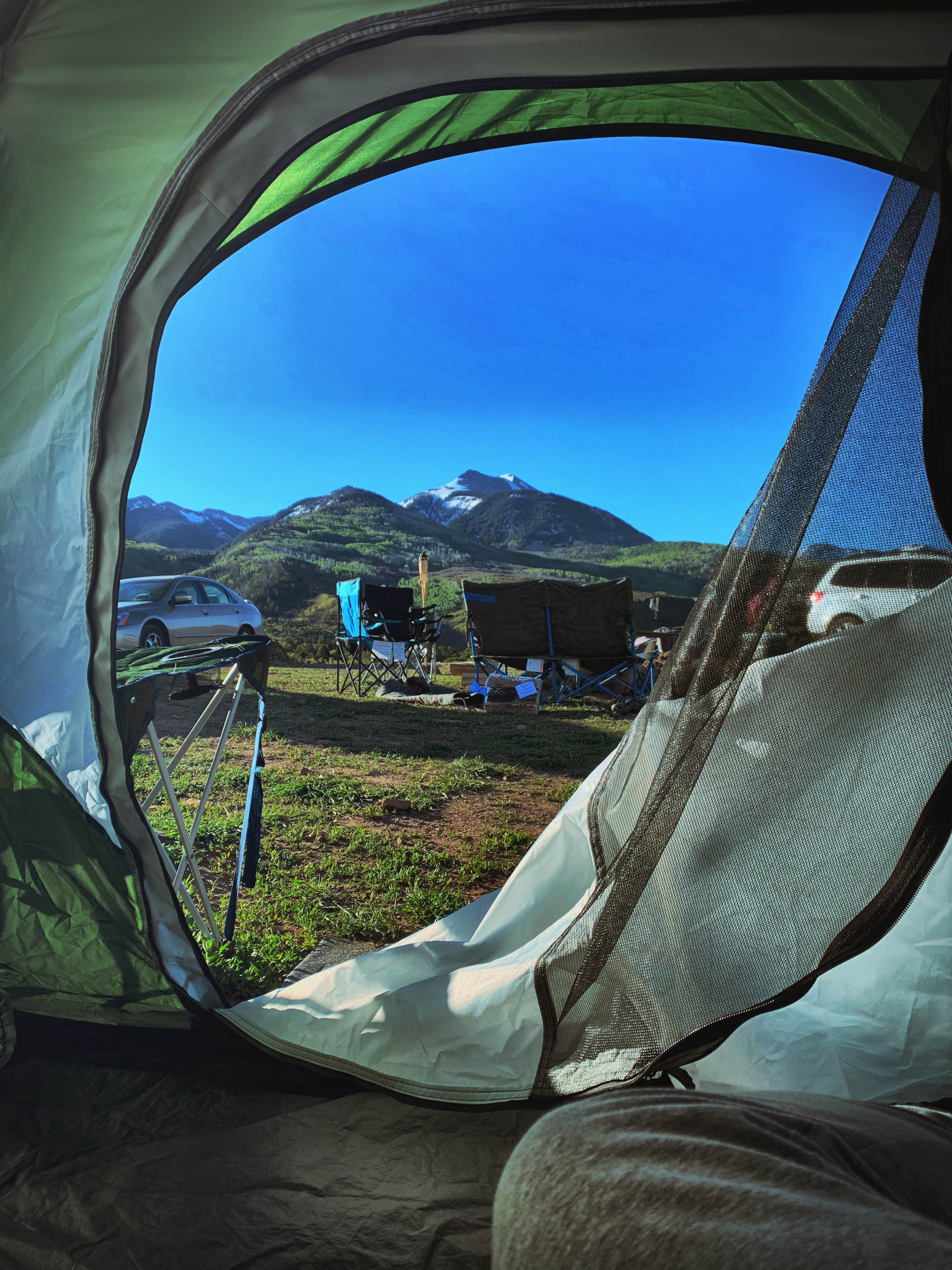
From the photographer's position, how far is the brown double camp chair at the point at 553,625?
7.55 meters

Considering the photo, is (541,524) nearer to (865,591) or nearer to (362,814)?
(362,814)

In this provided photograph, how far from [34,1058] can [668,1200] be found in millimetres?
1472

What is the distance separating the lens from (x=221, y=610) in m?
10.1

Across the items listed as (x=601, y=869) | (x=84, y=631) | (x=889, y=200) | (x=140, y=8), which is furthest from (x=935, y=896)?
(x=140, y=8)

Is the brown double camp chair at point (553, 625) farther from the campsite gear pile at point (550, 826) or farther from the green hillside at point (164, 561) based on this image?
the green hillside at point (164, 561)

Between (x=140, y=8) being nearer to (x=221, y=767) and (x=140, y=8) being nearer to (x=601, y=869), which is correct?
(x=601, y=869)

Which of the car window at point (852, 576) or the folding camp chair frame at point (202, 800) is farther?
the folding camp chair frame at point (202, 800)

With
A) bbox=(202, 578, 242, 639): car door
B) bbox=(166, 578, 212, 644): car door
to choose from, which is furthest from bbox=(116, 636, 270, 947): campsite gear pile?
bbox=(202, 578, 242, 639): car door

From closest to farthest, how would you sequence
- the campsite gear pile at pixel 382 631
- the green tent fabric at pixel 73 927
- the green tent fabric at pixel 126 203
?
the green tent fabric at pixel 126 203, the green tent fabric at pixel 73 927, the campsite gear pile at pixel 382 631

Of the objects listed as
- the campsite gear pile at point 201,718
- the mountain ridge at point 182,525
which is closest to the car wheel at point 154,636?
the campsite gear pile at point 201,718

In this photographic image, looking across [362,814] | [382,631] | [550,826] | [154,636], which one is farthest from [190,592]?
[550,826]

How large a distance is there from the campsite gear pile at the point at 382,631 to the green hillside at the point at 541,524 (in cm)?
6076

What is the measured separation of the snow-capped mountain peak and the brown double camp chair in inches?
3041

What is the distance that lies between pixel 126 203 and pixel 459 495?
10569 cm
